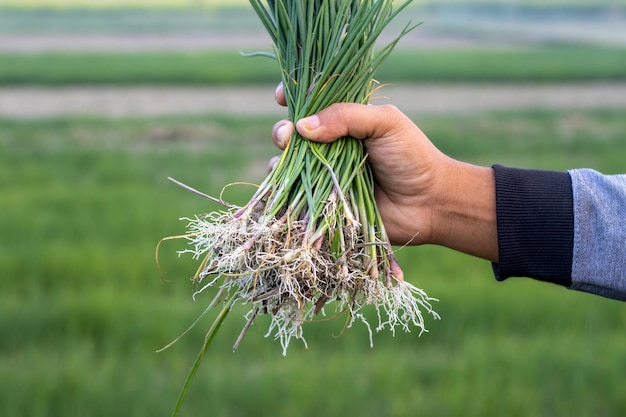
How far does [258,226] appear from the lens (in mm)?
1244

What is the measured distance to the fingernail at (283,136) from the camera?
133 cm

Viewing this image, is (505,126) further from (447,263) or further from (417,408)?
(417,408)

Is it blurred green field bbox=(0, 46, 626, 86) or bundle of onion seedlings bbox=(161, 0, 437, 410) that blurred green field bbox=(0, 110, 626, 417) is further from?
blurred green field bbox=(0, 46, 626, 86)

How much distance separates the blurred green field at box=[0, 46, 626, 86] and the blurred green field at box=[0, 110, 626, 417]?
6.56m

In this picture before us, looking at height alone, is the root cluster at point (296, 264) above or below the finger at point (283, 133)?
below

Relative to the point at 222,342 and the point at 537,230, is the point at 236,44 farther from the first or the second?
the point at 537,230

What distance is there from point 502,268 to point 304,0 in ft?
1.76

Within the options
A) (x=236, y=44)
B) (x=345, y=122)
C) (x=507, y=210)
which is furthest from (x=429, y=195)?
(x=236, y=44)

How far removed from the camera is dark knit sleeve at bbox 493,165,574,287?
1.43 m

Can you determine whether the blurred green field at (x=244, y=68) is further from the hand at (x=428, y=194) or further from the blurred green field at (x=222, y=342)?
the hand at (x=428, y=194)

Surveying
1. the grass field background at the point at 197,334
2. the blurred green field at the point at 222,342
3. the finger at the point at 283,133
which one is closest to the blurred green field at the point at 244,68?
the grass field background at the point at 197,334

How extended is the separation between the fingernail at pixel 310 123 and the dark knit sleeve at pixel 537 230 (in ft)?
1.20

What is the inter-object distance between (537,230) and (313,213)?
413mm

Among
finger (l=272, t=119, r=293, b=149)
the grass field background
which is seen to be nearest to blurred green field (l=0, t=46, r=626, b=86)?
the grass field background
